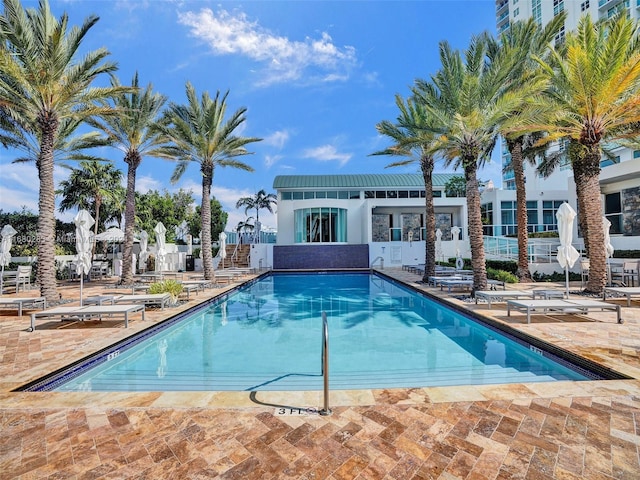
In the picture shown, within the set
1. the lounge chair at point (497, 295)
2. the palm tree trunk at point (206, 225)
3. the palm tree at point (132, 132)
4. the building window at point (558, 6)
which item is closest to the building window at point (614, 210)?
the lounge chair at point (497, 295)

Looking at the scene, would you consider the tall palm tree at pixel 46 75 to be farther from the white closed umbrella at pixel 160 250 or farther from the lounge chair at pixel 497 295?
the lounge chair at pixel 497 295

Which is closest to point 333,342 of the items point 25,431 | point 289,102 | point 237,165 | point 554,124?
point 25,431

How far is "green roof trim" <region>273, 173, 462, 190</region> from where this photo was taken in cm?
3347

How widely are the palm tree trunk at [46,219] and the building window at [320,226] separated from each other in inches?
800

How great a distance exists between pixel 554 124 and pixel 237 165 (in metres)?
14.6

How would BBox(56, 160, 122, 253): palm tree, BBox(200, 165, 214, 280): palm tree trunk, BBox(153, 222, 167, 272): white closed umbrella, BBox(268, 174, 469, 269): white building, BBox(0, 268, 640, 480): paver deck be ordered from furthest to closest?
BBox(268, 174, 469, 269): white building → BBox(56, 160, 122, 253): palm tree → BBox(200, 165, 214, 280): palm tree trunk → BBox(153, 222, 167, 272): white closed umbrella → BBox(0, 268, 640, 480): paver deck

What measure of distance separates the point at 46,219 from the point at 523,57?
1690 centimetres

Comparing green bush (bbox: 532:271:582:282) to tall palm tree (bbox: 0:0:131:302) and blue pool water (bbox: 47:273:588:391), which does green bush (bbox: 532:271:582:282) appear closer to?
blue pool water (bbox: 47:273:588:391)

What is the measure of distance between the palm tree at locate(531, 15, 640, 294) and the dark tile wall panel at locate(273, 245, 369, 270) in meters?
17.0

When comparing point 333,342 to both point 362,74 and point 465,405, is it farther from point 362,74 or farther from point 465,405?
point 362,74

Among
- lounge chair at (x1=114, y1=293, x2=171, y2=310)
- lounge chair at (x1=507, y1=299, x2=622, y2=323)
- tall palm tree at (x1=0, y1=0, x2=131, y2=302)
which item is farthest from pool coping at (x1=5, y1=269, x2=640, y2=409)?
tall palm tree at (x1=0, y1=0, x2=131, y2=302)

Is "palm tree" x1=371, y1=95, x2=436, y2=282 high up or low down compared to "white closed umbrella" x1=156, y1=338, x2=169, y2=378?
up

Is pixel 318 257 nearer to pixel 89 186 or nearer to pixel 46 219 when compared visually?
pixel 89 186

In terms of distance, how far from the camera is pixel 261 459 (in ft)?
8.82
